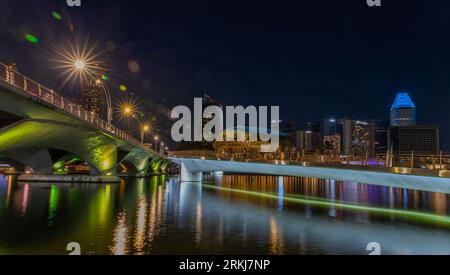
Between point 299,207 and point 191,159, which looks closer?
point 299,207

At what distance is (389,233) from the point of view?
2506 cm

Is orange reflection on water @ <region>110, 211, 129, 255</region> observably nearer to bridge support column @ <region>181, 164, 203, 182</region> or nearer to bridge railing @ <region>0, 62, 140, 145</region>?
bridge railing @ <region>0, 62, 140, 145</region>

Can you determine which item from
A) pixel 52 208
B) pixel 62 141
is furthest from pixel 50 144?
pixel 52 208

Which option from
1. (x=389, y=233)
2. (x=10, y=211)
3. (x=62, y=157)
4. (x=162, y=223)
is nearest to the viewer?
(x=389, y=233)

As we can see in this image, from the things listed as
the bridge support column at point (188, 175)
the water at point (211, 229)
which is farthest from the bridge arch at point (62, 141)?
the bridge support column at point (188, 175)

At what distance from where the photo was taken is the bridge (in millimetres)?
30266

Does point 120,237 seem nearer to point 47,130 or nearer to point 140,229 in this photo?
point 140,229

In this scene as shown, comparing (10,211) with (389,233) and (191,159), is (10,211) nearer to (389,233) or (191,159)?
(389,233)

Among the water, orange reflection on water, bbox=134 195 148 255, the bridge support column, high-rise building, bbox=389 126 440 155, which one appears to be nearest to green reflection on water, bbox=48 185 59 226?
the water

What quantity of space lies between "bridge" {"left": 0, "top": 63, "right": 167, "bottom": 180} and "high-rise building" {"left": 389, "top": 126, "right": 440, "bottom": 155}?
126 meters

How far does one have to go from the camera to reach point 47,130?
44875mm
